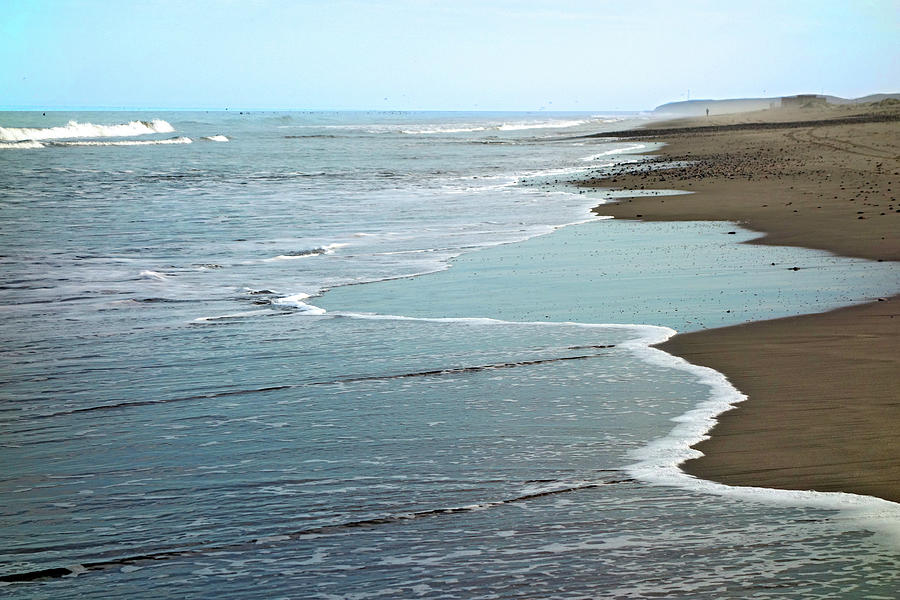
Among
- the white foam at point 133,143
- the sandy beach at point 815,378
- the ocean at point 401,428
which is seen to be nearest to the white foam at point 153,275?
the ocean at point 401,428

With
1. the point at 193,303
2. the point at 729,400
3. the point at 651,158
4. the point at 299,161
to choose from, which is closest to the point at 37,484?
the point at 729,400

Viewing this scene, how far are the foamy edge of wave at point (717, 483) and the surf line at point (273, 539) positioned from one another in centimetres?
25

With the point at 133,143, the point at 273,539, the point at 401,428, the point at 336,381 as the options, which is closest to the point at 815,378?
the point at 401,428

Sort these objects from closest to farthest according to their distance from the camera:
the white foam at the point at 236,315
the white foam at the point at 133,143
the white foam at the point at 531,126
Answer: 1. the white foam at the point at 236,315
2. the white foam at the point at 133,143
3. the white foam at the point at 531,126

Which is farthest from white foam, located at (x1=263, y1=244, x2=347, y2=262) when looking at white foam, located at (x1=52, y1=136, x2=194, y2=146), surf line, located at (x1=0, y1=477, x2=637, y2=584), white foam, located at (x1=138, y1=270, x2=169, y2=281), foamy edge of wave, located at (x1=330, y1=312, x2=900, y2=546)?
white foam, located at (x1=52, y1=136, x2=194, y2=146)

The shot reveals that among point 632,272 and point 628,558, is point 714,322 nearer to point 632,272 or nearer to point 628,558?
point 632,272

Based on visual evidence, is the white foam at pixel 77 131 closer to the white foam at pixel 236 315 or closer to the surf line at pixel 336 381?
the white foam at pixel 236 315

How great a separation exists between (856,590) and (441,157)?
41.6 m

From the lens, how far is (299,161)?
4212 centimetres

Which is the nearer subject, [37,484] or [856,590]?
[856,590]

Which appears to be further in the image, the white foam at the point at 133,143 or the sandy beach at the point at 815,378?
the white foam at the point at 133,143

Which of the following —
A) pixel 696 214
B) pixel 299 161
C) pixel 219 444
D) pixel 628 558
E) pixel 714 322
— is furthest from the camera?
pixel 299 161

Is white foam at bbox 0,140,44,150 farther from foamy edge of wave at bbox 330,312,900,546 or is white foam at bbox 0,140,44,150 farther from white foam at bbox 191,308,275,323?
foamy edge of wave at bbox 330,312,900,546

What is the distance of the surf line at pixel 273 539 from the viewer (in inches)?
141
